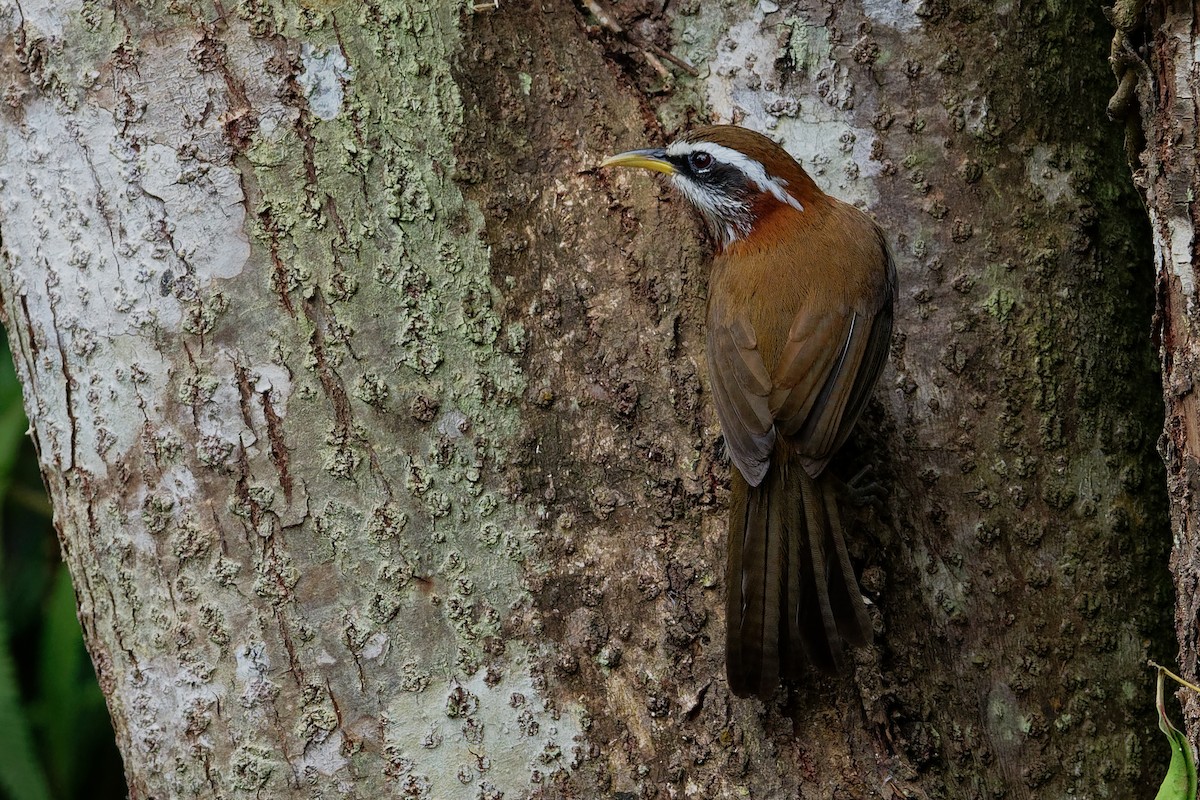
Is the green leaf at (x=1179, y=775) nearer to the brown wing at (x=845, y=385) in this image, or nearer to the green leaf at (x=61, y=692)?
the brown wing at (x=845, y=385)

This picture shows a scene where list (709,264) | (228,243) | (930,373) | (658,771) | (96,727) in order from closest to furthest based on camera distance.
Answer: (658,771) < (228,243) < (930,373) < (709,264) < (96,727)

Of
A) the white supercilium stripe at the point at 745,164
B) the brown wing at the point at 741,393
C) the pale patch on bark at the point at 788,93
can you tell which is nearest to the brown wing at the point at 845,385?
the brown wing at the point at 741,393

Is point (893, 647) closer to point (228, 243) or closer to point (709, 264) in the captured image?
point (709, 264)

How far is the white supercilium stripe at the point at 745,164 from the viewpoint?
3029 millimetres

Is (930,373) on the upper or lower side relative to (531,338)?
lower

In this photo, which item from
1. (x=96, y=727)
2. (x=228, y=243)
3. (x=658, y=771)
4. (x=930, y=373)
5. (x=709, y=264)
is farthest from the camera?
(x=96, y=727)

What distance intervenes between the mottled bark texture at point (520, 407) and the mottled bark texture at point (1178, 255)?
1.58 feet

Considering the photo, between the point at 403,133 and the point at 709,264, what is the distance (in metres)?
0.98

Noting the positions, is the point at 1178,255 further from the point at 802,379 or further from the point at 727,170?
the point at 727,170

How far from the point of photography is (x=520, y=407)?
2.66 meters

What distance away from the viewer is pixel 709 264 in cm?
316

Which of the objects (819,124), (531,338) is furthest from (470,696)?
(819,124)

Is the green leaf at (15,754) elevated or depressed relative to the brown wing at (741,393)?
depressed

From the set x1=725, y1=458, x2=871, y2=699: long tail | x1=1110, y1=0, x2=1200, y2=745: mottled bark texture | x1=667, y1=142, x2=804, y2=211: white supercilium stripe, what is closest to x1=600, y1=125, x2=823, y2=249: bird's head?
x1=667, y1=142, x2=804, y2=211: white supercilium stripe
